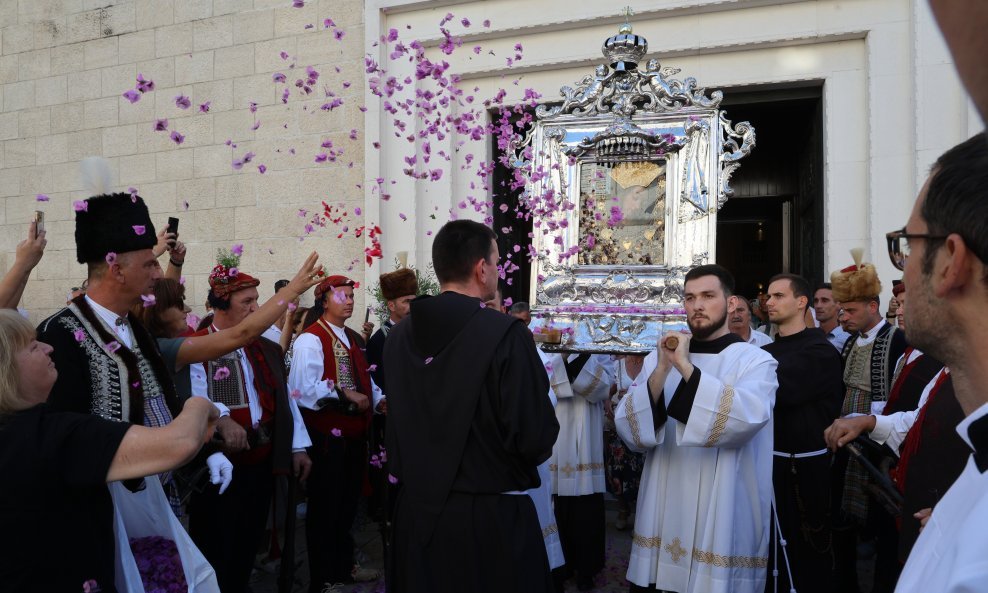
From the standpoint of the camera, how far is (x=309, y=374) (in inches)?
193

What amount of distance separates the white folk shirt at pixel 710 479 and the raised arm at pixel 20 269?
9.75 ft

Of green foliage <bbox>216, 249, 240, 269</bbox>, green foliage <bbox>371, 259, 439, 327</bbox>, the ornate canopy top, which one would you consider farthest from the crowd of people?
green foliage <bbox>216, 249, 240, 269</bbox>

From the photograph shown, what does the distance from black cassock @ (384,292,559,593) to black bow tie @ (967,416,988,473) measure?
1721 mm

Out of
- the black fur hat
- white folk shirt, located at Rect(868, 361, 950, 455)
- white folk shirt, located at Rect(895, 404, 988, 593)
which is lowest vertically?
white folk shirt, located at Rect(868, 361, 950, 455)

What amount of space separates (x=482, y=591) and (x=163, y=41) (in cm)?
990

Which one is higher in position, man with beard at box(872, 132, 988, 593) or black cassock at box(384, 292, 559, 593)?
man with beard at box(872, 132, 988, 593)

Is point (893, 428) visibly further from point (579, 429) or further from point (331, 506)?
point (331, 506)

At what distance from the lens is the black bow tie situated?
3.39ft

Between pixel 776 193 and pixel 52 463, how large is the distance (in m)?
12.8

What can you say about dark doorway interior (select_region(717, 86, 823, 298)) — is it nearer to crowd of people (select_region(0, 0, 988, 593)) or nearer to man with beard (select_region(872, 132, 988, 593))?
crowd of people (select_region(0, 0, 988, 593))

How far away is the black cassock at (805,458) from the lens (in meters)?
3.91

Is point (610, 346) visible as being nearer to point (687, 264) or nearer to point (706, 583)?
point (687, 264)

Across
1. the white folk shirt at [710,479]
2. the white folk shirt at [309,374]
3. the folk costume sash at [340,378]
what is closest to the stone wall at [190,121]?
the folk costume sash at [340,378]

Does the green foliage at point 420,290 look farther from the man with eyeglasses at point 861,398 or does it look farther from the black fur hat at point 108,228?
the black fur hat at point 108,228
